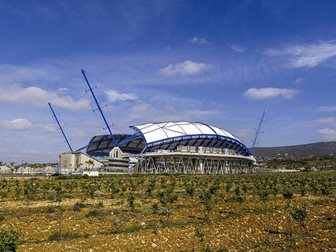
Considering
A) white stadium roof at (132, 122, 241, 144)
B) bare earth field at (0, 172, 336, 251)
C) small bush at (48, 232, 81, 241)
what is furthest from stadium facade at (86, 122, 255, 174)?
small bush at (48, 232, 81, 241)

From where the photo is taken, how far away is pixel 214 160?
10375 centimetres

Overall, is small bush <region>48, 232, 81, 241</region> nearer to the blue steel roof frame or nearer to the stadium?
the stadium

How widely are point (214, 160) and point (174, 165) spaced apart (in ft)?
50.6

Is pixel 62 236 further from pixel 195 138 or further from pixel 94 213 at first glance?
pixel 195 138

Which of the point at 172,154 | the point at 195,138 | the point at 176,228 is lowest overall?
the point at 176,228

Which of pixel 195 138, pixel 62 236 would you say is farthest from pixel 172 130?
pixel 62 236

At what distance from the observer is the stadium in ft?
306

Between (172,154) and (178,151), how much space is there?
Answer: 3.07 meters

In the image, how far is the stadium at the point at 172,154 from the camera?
93375 millimetres

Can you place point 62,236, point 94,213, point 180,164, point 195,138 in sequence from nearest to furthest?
point 62,236
point 94,213
point 180,164
point 195,138

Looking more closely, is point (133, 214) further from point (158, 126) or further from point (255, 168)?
point (255, 168)

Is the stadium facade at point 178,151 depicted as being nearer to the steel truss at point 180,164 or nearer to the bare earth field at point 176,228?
the steel truss at point 180,164

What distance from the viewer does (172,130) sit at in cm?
9925

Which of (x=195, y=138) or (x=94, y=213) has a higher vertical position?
(x=195, y=138)
